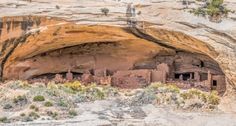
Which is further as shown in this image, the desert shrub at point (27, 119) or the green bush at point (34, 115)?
the green bush at point (34, 115)

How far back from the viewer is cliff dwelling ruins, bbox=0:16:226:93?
886 inches

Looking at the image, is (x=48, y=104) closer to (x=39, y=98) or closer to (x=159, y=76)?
(x=39, y=98)

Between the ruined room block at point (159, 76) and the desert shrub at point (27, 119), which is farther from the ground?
the ruined room block at point (159, 76)

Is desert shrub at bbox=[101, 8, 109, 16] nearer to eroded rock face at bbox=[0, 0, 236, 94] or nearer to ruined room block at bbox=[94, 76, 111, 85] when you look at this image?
eroded rock face at bbox=[0, 0, 236, 94]

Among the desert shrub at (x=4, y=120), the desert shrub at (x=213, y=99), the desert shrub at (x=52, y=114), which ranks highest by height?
the desert shrub at (x=213, y=99)

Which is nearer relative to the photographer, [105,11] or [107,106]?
[107,106]

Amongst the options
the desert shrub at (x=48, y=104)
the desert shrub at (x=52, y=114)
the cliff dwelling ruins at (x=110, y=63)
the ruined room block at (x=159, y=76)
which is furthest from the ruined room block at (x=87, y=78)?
the desert shrub at (x=52, y=114)

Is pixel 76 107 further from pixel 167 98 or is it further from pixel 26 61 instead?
pixel 26 61

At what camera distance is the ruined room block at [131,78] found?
2366 cm

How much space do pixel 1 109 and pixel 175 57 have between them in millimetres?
8666

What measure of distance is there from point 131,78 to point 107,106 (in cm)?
553

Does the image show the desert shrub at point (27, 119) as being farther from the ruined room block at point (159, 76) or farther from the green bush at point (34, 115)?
the ruined room block at point (159, 76)

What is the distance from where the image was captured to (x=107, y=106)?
723 inches

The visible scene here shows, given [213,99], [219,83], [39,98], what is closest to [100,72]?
[219,83]
